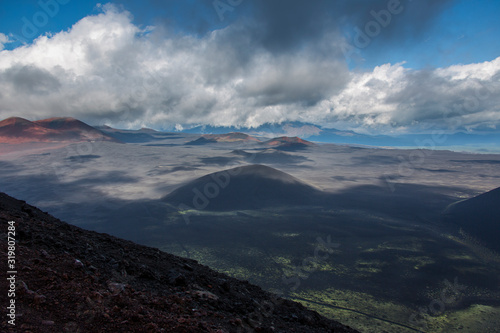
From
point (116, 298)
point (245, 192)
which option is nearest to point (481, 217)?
point (245, 192)

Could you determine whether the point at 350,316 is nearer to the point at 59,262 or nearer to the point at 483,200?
the point at 59,262

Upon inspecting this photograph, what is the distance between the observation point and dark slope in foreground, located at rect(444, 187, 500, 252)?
45.5 meters

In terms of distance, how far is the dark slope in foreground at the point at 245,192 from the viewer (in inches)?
2832

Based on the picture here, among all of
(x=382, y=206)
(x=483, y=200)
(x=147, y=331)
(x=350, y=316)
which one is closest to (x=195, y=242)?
(x=350, y=316)

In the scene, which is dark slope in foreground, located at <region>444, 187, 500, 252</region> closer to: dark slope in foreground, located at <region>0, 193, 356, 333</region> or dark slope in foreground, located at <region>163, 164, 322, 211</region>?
dark slope in foreground, located at <region>163, 164, 322, 211</region>

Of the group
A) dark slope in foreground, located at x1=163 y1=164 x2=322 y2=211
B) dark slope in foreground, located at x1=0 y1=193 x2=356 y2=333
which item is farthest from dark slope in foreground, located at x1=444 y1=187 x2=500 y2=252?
dark slope in foreground, located at x1=0 y1=193 x2=356 y2=333

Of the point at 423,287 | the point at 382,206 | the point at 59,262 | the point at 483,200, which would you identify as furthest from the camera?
the point at 382,206

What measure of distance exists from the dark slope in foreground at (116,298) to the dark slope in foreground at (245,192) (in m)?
60.1

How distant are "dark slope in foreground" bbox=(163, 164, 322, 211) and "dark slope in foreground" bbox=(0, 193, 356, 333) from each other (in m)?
60.1

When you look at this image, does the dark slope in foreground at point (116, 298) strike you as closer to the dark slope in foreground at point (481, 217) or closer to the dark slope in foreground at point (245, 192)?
the dark slope in foreground at point (481, 217)

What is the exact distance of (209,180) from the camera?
8662 cm

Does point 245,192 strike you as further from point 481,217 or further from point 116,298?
point 116,298

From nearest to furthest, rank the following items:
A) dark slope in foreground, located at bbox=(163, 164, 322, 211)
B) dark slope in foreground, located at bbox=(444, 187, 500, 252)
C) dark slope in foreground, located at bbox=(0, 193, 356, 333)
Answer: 1. dark slope in foreground, located at bbox=(0, 193, 356, 333)
2. dark slope in foreground, located at bbox=(444, 187, 500, 252)
3. dark slope in foreground, located at bbox=(163, 164, 322, 211)

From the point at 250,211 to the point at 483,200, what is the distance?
2120 inches
